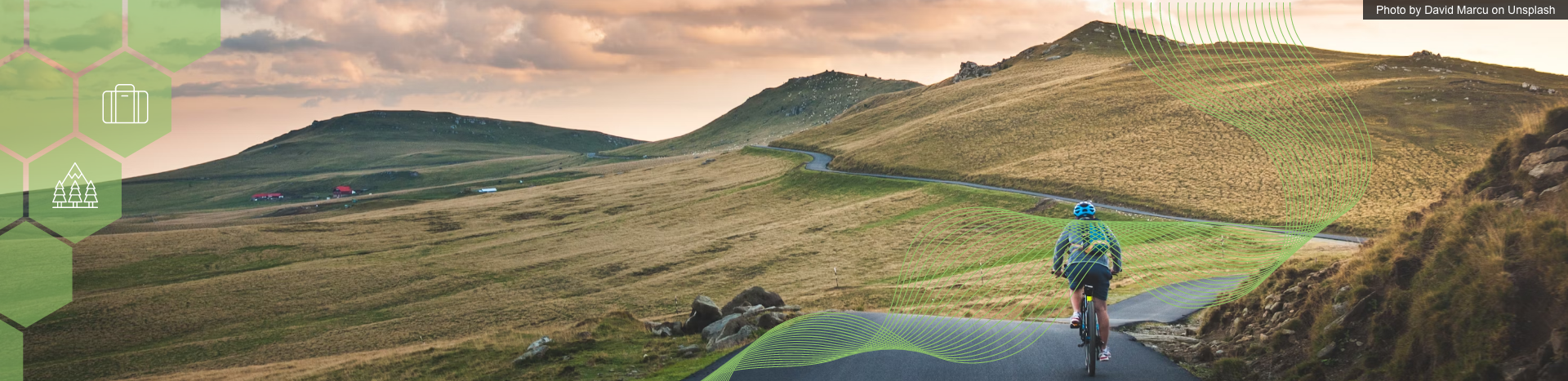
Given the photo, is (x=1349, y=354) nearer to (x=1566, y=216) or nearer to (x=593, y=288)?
(x=1566, y=216)

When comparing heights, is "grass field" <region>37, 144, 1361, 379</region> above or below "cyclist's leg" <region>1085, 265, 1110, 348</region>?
below

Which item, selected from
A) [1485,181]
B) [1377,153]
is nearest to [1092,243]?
[1485,181]

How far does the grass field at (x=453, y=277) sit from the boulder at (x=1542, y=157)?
1526 cm

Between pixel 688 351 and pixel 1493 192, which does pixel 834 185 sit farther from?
pixel 1493 192

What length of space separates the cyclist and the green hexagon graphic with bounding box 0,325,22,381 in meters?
55.8

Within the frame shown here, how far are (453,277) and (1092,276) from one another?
225ft

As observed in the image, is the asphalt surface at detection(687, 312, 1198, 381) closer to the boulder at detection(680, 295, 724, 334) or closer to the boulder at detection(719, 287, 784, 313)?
the boulder at detection(680, 295, 724, 334)

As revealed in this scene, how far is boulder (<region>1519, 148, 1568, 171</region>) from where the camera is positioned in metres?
12.3

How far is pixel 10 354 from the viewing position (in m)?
52.6

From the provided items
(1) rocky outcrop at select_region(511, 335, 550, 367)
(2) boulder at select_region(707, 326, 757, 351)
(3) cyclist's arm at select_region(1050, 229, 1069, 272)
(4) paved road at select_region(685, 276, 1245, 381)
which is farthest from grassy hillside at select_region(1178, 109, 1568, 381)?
(1) rocky outcrop at select_region(511, 335, 550, 367)

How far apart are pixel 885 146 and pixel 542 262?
184 ft

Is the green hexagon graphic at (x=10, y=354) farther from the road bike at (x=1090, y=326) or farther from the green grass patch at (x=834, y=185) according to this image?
the green grass patch at (x=834, y=185)

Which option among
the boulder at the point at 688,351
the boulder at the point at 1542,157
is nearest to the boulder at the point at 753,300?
the boulder at the point at 688,351

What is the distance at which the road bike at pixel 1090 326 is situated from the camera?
40.8 ft
